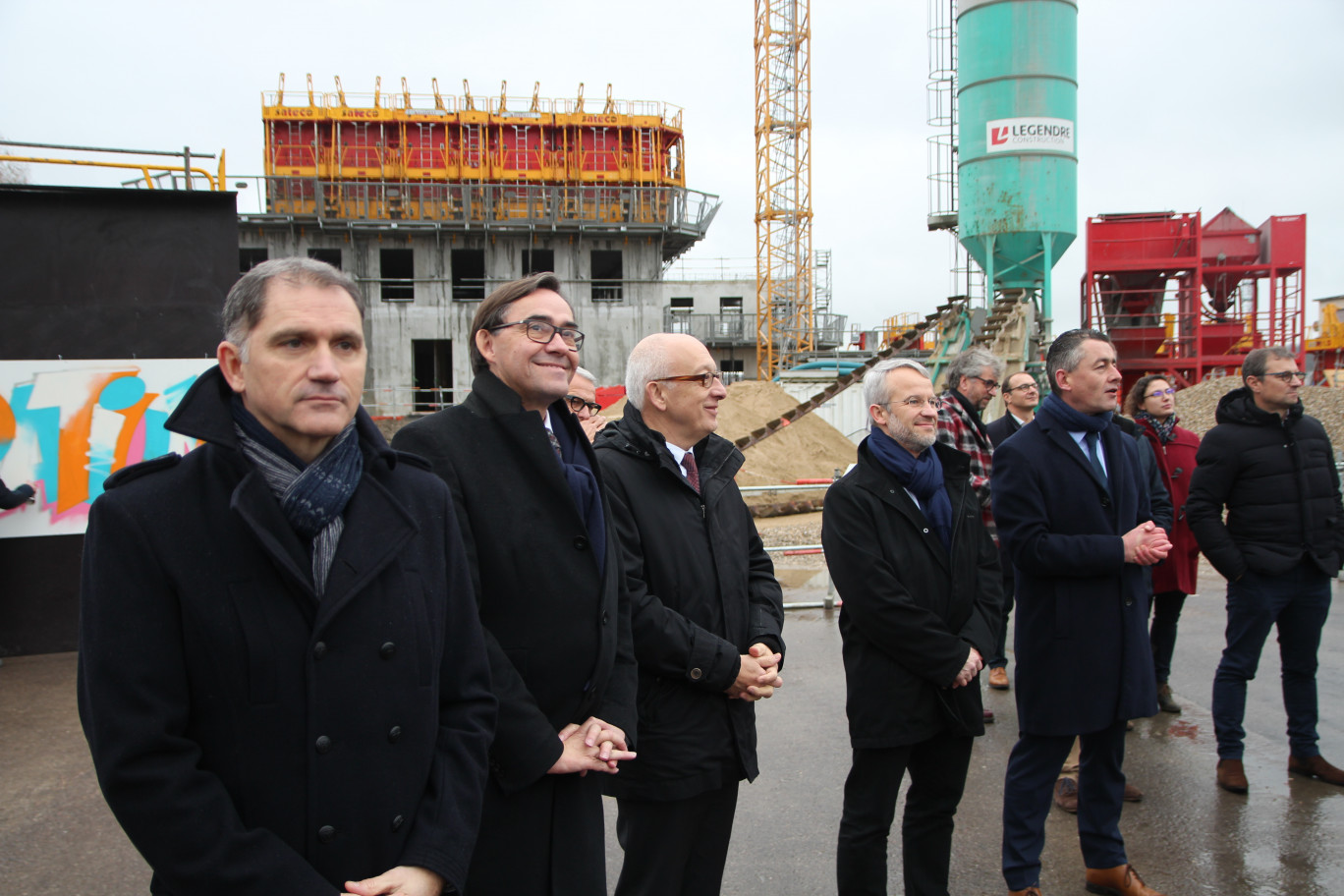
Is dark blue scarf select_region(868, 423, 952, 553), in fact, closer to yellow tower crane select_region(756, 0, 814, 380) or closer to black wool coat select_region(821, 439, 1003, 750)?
black wool coat select_region(821, 439, 1003, 750)

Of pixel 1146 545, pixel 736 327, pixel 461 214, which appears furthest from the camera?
pixel 736 327

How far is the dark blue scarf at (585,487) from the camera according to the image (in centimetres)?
245

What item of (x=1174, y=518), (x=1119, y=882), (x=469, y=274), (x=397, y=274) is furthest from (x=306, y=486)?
(x=397, y=274)

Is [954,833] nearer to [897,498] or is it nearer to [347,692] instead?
[897,498]

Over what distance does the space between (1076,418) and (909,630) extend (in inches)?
51.8

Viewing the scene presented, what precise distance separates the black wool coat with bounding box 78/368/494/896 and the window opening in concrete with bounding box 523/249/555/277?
38.0 meters

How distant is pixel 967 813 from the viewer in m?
4.27

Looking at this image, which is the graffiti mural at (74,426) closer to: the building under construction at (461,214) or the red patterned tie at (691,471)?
the red patterned tie at (691,471)

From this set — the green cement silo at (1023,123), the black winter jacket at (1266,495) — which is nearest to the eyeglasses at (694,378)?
the black winter jacket at (1266,495)

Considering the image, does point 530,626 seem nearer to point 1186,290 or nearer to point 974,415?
point 974,415

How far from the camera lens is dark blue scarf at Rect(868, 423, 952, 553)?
3.38 metres

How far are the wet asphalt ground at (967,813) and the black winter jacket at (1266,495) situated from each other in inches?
45.2

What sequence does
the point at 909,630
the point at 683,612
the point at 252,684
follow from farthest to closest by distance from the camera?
the point at 909,630, the point at 683,612, the point at 252,684

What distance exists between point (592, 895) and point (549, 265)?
38.4 m
